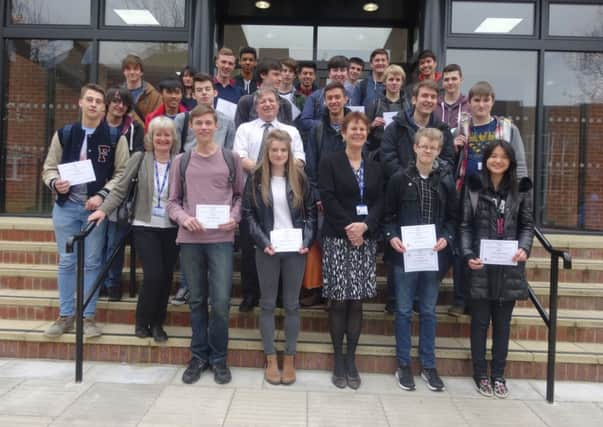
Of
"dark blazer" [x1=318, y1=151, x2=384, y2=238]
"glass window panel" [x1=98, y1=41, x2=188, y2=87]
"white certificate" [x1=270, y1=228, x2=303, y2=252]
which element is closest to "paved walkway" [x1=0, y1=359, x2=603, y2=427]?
"white certificate" [x1=270, y1=228, x2=303, y2=252]

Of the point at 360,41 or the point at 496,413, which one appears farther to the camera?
the point at 360,41

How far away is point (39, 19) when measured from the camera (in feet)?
23.3

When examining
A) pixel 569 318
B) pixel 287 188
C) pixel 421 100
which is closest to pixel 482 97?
pixel 421 100

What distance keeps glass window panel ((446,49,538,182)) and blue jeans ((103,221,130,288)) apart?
16.6 feet

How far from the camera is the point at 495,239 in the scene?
12.3ft

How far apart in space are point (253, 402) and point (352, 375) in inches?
32.3

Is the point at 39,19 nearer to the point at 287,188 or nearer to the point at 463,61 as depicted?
the point at 287,188

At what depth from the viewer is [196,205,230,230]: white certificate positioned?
3.65m

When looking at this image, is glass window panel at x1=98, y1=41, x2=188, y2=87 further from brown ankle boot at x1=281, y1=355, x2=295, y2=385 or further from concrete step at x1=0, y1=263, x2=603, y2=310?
brown ankle boot at x1=281, y1=355, x2=295, y2=385

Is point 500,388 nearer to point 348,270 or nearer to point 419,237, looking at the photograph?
point 419,237

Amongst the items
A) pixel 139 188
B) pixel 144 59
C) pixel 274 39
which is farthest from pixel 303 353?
pixel 274 39

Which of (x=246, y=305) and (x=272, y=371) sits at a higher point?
(x=246, y=305)

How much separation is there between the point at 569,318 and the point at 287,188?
2959 millimetres

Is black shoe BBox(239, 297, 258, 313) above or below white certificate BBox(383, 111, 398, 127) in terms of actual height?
below
